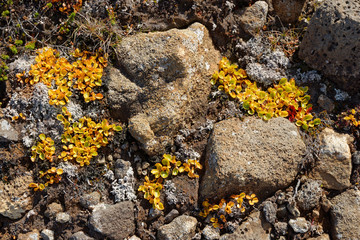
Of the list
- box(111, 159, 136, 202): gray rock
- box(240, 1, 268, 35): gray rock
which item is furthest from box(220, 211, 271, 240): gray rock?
box(240, 1, 268, 35): gray rock

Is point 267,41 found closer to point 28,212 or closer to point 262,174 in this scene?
point 262,174

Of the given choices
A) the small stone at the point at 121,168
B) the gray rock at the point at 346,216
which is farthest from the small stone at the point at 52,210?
the gray rock at the point at 346,216

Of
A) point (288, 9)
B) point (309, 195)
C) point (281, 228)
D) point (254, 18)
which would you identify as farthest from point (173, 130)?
point (288, 9)

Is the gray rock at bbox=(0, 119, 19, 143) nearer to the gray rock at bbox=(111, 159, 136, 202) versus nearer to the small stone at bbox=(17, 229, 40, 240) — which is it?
the small stone at bbox=(17, 229, 40, 240)

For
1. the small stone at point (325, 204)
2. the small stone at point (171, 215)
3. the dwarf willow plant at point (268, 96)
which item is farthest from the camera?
the dwarf willow plant at point (268, 96)

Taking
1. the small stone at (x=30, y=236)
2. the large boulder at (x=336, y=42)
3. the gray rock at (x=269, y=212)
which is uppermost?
the large boulder at (x=336, y=42)

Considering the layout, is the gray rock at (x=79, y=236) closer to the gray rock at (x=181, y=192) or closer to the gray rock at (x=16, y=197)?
the gray rock at (x=16, y=197)

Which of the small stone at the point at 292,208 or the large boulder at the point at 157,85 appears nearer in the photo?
the small stone at the point at 292,208
